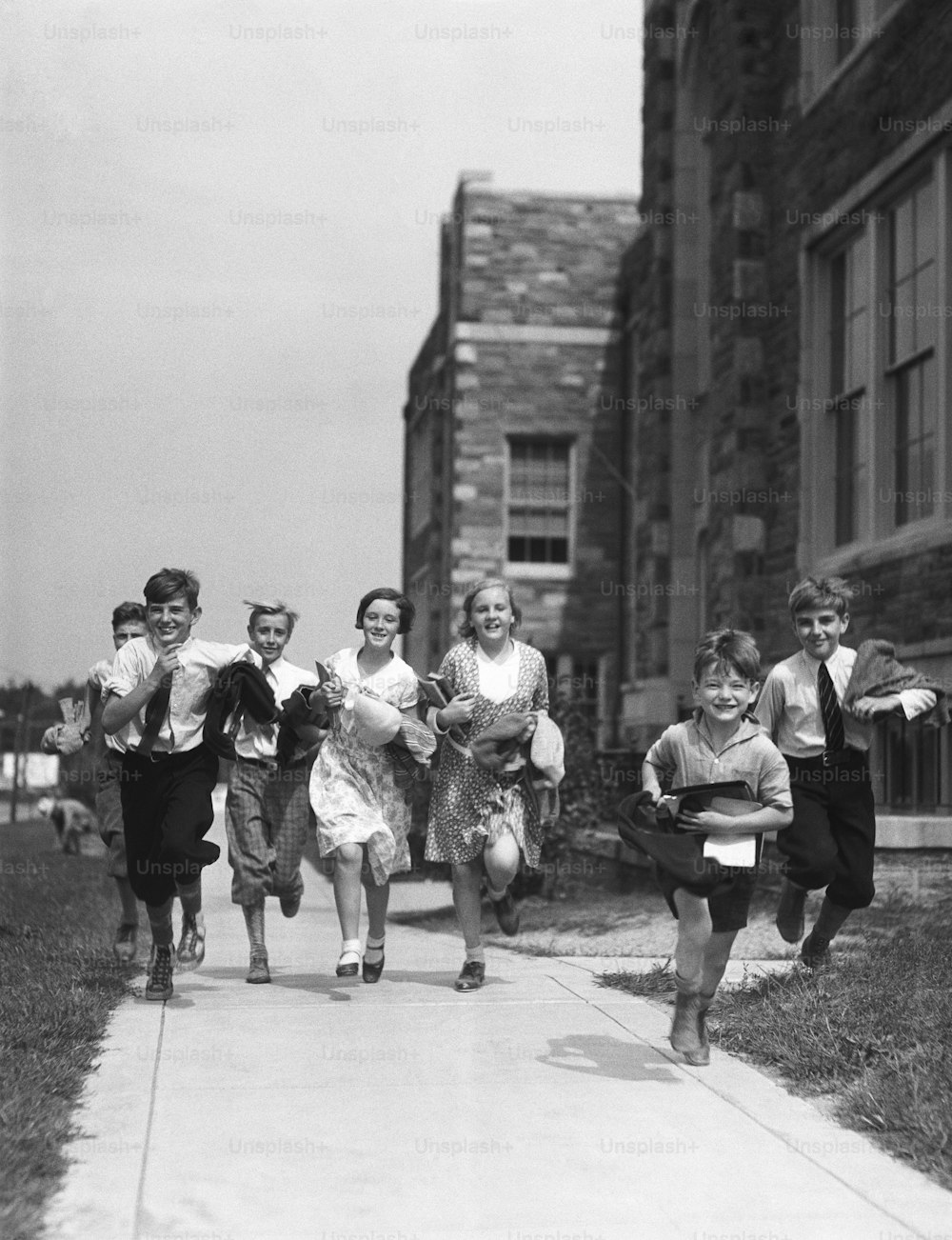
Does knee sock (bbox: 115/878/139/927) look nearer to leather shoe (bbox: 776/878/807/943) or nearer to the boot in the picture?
leather shoe (bbox: 776/878/807/943)

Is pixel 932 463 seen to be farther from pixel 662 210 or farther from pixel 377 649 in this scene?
pixel 662 210

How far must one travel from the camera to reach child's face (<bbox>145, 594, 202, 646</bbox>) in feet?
22.1

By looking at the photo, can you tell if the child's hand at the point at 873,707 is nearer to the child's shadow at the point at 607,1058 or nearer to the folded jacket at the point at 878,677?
the folded jacket at the point at 878,677

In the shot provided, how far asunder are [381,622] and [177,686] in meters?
0.92

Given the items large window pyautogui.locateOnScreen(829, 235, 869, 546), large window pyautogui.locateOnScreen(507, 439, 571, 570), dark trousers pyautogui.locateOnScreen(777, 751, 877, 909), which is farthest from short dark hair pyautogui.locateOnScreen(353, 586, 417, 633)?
large window pyautogui.locateOnScreen(507, 439, 571, 570)

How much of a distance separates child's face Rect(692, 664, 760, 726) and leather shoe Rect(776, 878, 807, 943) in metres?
1.65

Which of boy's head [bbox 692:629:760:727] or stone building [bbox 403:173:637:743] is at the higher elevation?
stone building [bbox 403:173:637:743]

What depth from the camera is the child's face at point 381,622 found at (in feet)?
23.5

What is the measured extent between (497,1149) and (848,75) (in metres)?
10.8

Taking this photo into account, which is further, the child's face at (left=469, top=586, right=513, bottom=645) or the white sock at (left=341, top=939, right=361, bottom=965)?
the child's face at (left=469, top=586, right=513, bottom=645)

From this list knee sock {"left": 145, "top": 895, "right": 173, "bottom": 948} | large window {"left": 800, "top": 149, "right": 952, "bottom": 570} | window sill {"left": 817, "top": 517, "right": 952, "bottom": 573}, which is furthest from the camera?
large window {"left": 800, "top": 149, "right": 952, "bottom": 570}

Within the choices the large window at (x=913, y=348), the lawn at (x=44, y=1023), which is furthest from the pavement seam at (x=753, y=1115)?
the large window at (x=913, y=348)

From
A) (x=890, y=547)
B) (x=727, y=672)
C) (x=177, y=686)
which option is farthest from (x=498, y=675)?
(x=890, y=547)

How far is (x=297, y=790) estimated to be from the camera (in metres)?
7.59
